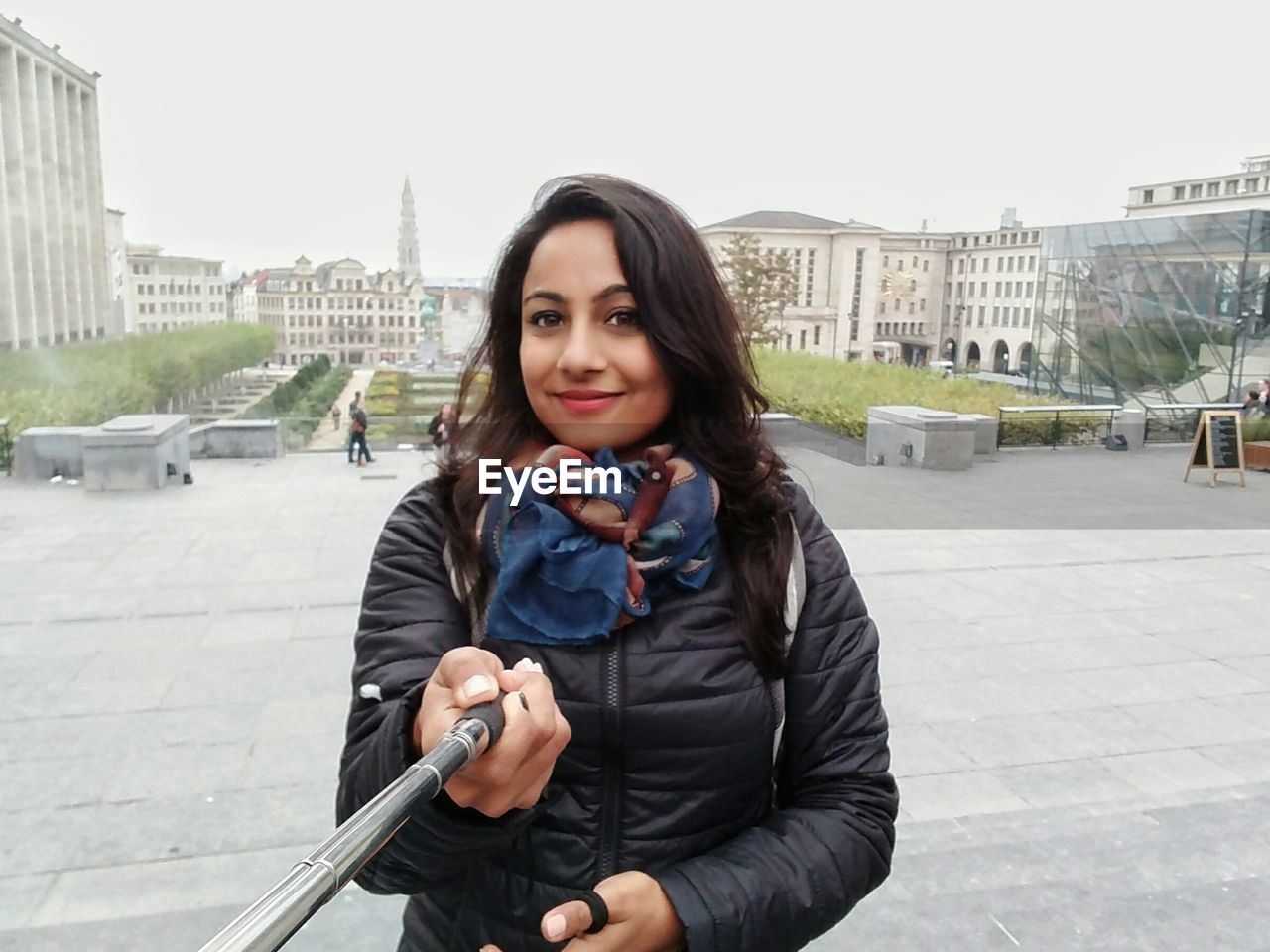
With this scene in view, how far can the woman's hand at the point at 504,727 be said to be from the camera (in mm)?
1059

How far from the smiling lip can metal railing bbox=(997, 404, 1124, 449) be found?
1628cm

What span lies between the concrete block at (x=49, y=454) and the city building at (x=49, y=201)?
2682 cm

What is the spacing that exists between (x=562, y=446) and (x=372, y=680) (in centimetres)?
44

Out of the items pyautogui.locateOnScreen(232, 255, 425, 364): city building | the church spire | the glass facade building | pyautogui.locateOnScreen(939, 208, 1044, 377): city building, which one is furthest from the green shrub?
pyautogui.locateOnScreen(939, 208, 1044, 377): city building

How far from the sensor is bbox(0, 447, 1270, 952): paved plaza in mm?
3387

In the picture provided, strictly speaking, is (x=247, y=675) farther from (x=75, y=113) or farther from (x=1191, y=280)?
(x=75, y=113)

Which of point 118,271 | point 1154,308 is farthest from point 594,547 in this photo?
point 118,271

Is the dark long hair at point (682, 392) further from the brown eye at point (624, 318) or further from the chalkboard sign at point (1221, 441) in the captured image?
the chalkboard sign at point (1221, 441)

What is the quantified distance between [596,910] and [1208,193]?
8566cm

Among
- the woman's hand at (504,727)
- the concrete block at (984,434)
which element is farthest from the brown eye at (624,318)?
the concrete block at (984,434)

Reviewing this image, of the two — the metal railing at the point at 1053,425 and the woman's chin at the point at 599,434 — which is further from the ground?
the woman's chin at the point at 599,434

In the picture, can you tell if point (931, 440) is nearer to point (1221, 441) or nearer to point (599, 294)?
point (1221, 441)

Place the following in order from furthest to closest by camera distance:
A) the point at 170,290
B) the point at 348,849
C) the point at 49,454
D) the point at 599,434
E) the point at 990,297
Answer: the point at 990,297
the point at 170,290
the point at 49,454
the point at 599,434
the point at 348,849

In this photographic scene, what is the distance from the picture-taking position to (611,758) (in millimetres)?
1414
